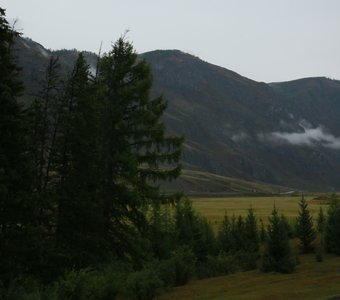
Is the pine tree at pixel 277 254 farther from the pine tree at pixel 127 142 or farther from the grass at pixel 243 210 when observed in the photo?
the grass at pixel 243 210

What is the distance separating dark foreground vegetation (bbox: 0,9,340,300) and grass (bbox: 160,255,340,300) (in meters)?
1.97

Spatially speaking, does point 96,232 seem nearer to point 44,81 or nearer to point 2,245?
point 2,245

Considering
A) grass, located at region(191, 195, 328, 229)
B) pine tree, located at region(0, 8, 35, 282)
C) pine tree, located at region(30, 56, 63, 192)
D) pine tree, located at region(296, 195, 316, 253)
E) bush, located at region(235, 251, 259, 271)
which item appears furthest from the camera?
grass, located at region(191, 195, 328, 229)

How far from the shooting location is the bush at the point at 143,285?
22875 mm

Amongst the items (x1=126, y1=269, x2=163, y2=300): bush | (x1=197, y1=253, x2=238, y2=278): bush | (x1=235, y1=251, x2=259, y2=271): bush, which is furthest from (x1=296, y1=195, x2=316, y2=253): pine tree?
(x1=126, y1=269, x2=163, y2=300): bush

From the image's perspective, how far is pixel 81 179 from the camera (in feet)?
77.2

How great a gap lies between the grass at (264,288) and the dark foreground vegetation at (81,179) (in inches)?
77.6

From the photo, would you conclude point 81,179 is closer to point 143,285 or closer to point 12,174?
point 12,174

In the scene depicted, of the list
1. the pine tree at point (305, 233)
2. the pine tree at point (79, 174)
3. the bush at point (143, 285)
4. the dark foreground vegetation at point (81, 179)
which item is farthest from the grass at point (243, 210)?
the pine tree at point (79, 174)

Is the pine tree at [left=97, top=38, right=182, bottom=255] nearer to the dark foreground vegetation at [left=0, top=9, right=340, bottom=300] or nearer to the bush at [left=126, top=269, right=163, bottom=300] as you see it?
the dark foreground vegetation at [left=0, top=9, right=340, bottom=300]

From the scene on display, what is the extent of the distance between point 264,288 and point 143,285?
704 cm

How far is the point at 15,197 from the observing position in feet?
62.5

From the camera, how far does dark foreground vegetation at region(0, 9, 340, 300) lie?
1928cm

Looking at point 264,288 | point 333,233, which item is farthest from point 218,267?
point 333,233
